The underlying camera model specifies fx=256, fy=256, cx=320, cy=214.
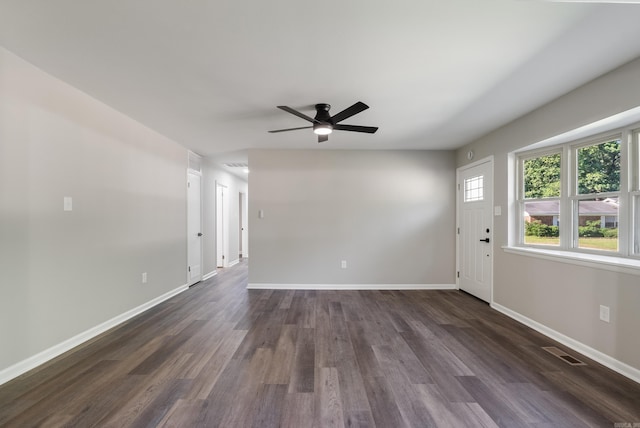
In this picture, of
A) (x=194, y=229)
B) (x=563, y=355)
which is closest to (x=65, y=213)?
(x=194, y=229)

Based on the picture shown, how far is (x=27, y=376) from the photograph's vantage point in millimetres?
A: 1961

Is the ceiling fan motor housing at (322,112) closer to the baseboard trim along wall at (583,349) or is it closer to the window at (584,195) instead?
the window at (584,195)

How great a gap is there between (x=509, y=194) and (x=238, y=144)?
3971mm

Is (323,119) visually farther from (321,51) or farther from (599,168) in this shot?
(599,168)

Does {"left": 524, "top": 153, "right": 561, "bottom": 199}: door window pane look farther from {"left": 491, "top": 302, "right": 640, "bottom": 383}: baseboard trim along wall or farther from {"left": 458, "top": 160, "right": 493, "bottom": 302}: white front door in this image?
{"left": 491, "top": 302, "right": 640, "bottom": 383}: baseboard trim along wall

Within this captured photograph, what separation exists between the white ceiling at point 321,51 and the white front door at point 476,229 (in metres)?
1.27

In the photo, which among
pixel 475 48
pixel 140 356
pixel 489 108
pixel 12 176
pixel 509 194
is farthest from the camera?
pixel 509 194

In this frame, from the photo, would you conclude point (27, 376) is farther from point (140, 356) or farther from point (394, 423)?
point (394, 423)

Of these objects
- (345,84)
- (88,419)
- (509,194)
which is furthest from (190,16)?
(509,194)

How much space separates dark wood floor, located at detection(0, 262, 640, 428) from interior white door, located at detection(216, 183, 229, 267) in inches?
119

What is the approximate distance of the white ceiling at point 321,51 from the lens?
5.00ft

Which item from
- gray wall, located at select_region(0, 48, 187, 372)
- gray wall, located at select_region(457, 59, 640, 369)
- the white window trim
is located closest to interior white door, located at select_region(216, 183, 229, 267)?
gray wall, located at select_region(0, 48, 187, 372)

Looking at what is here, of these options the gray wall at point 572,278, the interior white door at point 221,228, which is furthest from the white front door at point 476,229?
the interior white door at point 221,228

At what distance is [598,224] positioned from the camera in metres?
2.48
